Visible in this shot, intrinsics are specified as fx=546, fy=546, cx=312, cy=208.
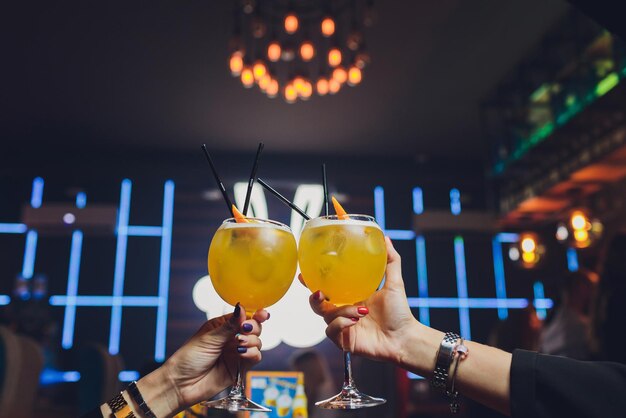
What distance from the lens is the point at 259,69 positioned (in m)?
4.08

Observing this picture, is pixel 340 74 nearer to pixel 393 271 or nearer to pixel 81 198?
pixel 393 271

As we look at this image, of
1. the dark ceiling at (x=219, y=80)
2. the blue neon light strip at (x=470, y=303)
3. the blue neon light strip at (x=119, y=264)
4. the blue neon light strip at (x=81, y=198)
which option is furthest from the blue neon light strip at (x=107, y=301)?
the blue neon light strip at (x=470, y=303)

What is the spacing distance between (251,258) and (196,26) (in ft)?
13.2

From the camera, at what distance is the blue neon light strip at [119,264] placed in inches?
268

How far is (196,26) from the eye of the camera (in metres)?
4.62

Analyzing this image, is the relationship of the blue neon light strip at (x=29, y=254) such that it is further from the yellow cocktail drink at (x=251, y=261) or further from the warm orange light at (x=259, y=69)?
the yellow cocktail drink at (x=251, y=261)

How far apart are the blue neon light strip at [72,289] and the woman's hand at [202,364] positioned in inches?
246

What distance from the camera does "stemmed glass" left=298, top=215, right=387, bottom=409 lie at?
104cm

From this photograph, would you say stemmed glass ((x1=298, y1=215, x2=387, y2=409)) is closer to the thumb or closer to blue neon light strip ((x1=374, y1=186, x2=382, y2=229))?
the thumb

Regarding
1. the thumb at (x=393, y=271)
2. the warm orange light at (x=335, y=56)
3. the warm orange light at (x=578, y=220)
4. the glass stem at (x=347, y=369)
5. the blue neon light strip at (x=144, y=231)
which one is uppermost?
the warm orange light at (x=335, y=56)

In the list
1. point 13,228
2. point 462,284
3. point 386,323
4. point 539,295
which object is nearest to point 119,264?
point 13,228

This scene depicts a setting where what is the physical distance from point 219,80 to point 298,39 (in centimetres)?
101

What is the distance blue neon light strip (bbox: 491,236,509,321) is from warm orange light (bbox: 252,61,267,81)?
4.93m

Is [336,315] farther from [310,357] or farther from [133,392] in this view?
[310,357]
